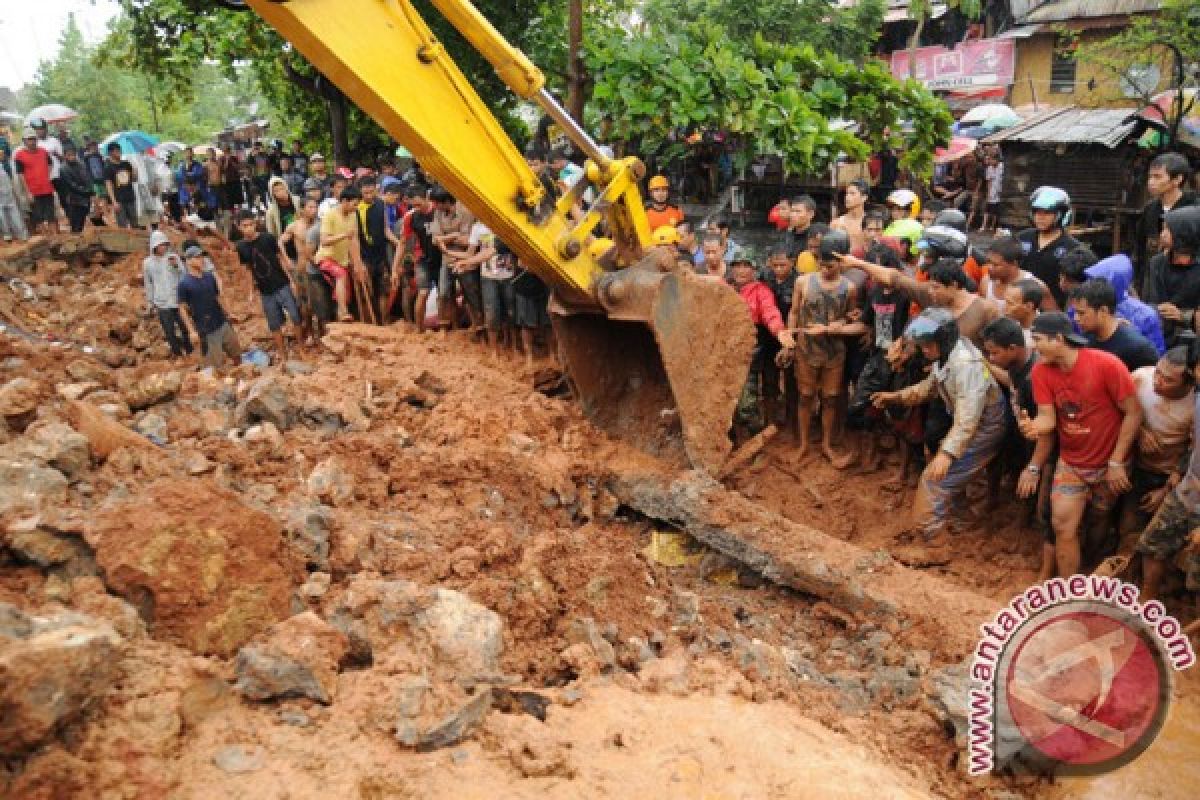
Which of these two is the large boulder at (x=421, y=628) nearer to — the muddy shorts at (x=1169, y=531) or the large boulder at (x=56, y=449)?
the large boulder at (x=56, y=449)

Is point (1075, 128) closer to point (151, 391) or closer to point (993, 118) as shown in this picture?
point (993, 118)

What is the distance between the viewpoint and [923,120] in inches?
316

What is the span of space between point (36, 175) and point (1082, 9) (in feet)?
65.1

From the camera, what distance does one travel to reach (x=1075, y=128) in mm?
12867

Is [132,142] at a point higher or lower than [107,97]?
lower

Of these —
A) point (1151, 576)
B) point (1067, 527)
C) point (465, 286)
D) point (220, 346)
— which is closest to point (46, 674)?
point (1067, 527)

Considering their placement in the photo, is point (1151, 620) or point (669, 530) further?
point (669, 530)

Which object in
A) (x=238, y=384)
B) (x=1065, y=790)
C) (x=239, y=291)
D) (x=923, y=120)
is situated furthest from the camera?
(x=239, y=291)

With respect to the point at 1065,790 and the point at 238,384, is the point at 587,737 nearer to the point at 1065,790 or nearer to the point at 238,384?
the point at 1065,790

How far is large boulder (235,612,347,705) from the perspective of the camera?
3.10m

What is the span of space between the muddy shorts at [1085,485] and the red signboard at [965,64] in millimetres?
20584

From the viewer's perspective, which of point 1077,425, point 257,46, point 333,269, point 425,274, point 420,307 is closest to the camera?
point 1077,425

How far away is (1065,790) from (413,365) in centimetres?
510

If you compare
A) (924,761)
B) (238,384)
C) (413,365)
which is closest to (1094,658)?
(924,761)
